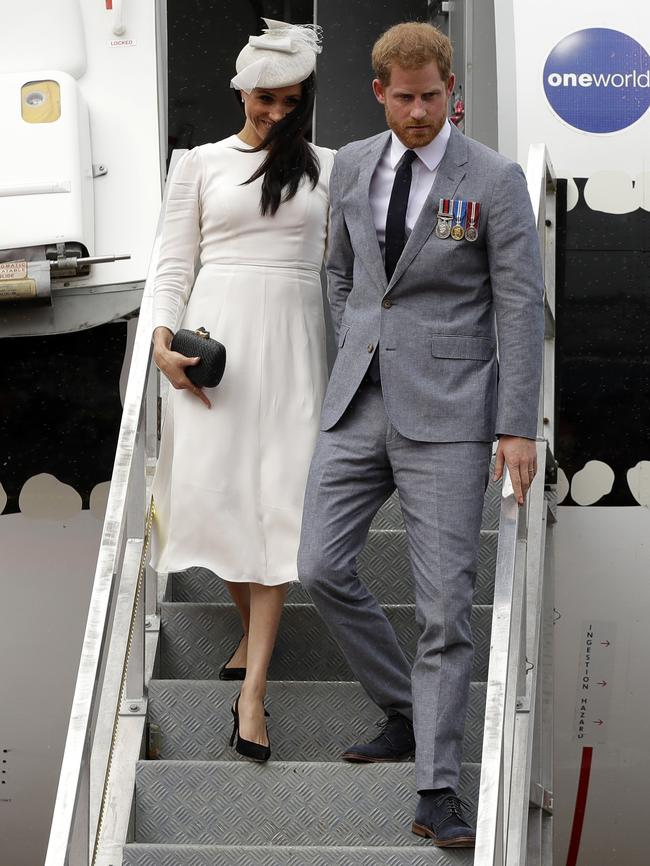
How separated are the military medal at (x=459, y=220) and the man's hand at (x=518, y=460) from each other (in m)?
0.45

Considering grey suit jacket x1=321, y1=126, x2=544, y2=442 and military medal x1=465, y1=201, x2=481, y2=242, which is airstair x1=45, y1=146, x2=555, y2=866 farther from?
military medal x1=465, y1=201, x2=481, y2=242

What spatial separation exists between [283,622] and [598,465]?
1.32 m

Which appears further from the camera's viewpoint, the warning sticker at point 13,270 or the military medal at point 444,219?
the warning sticker at point 13,270

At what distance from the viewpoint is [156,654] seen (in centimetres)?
390

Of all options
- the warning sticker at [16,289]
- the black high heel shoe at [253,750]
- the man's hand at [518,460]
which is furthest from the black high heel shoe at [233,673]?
the warning sticker at [16,289]

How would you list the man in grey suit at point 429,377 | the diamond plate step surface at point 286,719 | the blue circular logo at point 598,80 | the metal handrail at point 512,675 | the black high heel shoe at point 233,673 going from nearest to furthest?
the metal handrail at point 512,675
the man in grey suit at point 429,377
the diamond plate step surface at point 286,719
the black high heel shoe at point 233,673
the blue circular logo at point 598,80

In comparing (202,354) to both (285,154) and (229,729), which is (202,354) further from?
(229,729)

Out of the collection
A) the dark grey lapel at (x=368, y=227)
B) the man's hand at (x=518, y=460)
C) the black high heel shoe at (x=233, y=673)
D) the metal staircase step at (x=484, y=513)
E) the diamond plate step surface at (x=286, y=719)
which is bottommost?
the diamond plate step surface at (x=286, y=719)

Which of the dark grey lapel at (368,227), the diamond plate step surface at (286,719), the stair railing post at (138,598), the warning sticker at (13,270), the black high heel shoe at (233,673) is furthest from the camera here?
the warning sticker at (13,270)

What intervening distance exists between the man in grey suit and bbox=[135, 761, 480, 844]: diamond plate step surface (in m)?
0.19

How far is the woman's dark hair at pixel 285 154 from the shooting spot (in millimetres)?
3479

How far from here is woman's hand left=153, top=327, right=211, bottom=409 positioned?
3426mm

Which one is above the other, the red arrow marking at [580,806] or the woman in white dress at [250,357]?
the woman in white dress at [250,357]

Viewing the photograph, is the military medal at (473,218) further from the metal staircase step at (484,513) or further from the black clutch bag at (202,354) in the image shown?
the metal staircase step at (484,513)
